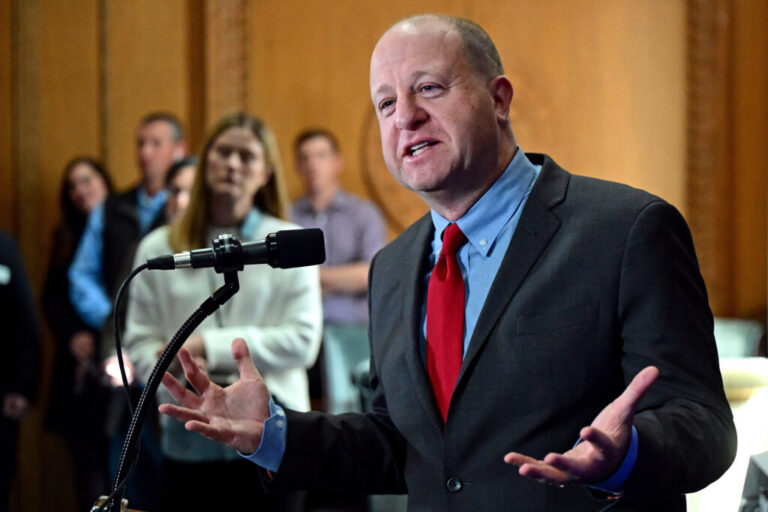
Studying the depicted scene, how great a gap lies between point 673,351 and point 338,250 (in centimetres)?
329

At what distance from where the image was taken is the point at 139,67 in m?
5.42

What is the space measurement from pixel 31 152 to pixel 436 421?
4.56 m

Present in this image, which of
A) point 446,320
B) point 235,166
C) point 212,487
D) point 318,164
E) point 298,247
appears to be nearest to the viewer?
point 298,247

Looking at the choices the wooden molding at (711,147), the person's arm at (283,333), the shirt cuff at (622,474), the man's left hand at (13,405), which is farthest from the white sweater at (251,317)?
the wooden molding at (711,147)

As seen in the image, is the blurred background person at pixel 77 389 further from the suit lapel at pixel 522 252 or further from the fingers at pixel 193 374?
the suit lapel at pixel 522 252

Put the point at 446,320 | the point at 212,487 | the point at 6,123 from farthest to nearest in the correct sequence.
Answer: the point at 6,123
the point at 212,487
the point at 446,320

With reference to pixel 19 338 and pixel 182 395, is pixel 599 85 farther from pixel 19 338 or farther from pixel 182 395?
pixel 182 395

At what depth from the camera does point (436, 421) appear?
1.48 meters

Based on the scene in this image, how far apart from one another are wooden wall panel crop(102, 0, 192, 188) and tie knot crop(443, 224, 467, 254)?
412 centimetres

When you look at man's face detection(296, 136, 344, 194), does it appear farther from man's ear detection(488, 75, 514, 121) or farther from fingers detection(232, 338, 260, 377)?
fingers detection(232, 338, 260, 377)

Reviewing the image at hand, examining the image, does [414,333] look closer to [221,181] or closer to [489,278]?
[489,278]

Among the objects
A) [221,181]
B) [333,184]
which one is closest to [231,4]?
[333,184]

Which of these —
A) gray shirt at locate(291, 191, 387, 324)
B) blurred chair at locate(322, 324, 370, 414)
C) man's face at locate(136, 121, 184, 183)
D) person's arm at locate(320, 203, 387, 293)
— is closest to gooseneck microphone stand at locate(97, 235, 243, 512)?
blurred chair at locate(322, 324, 370, 414)

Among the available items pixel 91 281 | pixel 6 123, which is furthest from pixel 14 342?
pixel 6 123
